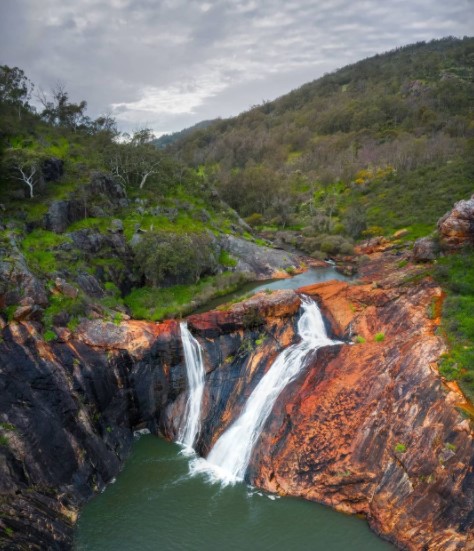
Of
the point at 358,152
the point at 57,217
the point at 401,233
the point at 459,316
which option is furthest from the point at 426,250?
the point at 358,152

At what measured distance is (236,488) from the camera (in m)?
21.2

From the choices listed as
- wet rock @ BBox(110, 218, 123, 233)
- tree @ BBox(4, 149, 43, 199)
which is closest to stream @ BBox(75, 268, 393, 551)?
wet rock @ BBox(110, 218, 123, 233)

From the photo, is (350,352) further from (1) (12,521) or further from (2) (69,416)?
(1) (12,521)

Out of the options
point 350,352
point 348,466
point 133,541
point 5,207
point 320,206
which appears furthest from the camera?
point 320,206

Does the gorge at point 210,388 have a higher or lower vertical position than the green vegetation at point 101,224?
lower

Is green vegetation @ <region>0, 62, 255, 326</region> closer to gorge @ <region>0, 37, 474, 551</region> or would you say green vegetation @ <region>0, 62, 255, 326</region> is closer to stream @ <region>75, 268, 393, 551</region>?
gorge @ <region>0, 37, 474, 551</region>

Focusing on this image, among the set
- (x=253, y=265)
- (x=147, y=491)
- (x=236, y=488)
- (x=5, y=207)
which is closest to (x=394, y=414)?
(x=236, y=488)

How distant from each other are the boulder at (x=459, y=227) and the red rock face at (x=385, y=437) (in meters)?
4.53

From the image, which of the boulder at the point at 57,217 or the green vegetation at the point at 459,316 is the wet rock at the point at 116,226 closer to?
the boulder at the point at 57,217

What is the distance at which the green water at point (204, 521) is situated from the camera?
1808 centimetres

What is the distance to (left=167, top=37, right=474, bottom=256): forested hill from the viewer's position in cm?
6681

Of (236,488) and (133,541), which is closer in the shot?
(133,541)

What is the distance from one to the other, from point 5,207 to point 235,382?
26.6 m

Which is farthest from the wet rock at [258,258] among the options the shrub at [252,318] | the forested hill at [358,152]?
the shrub at [252,318]
